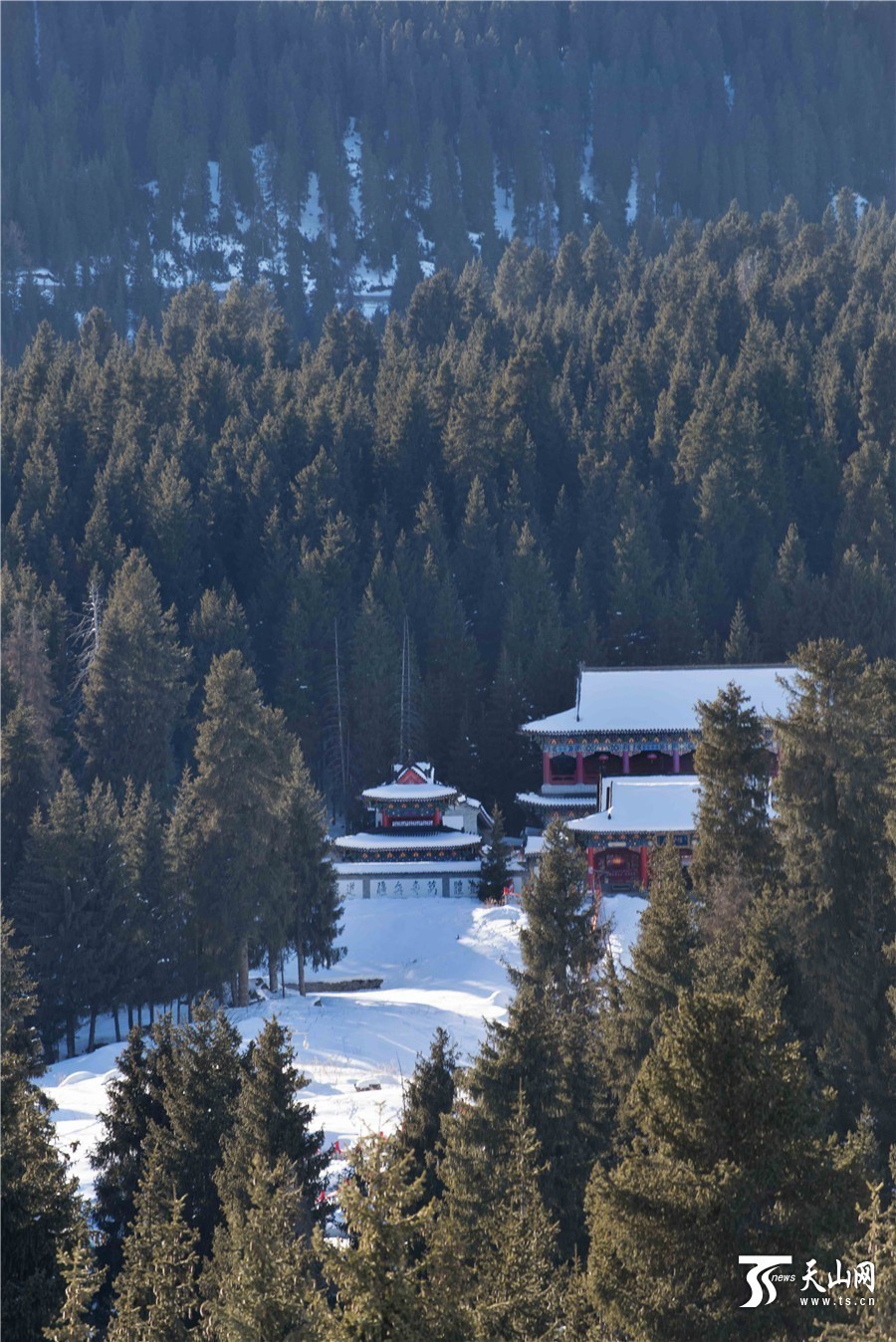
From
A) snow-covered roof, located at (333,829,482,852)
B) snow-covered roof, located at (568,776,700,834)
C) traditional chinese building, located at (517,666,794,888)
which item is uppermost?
traditional chinese building, located at (517,666,794,888)

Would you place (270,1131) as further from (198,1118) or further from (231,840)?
(231,840)

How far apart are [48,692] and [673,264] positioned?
52.9m

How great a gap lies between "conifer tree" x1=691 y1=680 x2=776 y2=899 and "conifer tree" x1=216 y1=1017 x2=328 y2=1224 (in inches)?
414

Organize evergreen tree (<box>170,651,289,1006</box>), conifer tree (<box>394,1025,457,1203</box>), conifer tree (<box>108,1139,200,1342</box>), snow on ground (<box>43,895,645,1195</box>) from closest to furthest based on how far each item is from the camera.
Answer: conifer tree (<box>108,1139,200,1342</box>) → conifer tree (<box>394,1025,457,1203</box>) → snow on ground (<box>43,895,645,1195</box>) → evergreen tree (<box>170,651,289,1006</box>)

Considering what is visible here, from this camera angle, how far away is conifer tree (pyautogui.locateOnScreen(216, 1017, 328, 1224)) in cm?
2161

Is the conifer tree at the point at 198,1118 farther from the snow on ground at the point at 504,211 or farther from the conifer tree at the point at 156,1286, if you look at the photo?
the snow on ground at the point at 504,211

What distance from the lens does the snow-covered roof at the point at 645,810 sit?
46438 millimetres

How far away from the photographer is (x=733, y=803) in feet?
102

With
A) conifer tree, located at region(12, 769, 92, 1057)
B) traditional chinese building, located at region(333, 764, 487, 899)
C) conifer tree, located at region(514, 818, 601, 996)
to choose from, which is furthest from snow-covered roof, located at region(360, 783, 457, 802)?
conifer tree, located at region(514, 818, 601, 996)

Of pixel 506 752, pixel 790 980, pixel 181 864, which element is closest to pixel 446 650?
pixel 506 752

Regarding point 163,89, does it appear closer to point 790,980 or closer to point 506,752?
point 506,752

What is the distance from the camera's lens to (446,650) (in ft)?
209

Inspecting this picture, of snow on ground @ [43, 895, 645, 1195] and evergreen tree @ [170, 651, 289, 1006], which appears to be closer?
snow on ground @ [43, 895, 645, 1195]

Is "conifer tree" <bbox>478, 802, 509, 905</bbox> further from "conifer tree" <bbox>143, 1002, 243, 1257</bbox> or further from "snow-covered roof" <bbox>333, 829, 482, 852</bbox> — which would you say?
"conifer tree" <bbox>143, 1002, 243, 1257</bbox>
